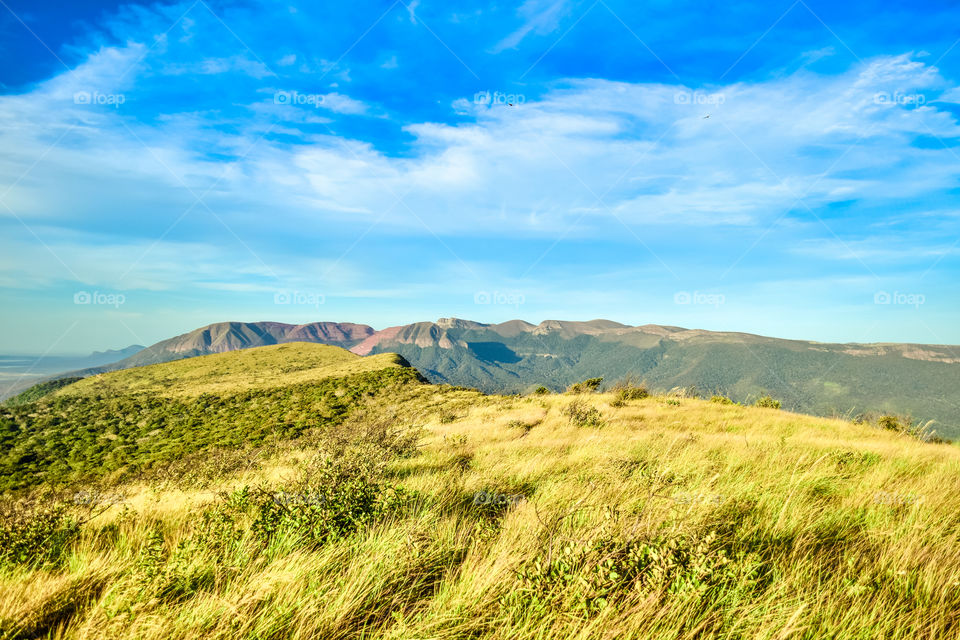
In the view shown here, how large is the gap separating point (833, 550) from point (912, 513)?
4.48 feet

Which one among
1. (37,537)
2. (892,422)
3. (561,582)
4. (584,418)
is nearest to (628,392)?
(584,418)

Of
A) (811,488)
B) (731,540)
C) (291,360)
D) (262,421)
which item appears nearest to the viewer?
(731,540)

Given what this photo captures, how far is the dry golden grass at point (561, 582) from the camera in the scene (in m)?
2.32

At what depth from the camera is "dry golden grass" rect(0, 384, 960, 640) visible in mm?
2324

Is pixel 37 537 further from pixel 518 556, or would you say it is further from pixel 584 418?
pixel 584 418

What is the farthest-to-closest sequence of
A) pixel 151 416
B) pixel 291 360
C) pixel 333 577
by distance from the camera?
pixel 291 360, pixel 151 416, pixel 333 577

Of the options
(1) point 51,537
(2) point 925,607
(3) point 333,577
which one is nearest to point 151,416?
(1) point 51,537

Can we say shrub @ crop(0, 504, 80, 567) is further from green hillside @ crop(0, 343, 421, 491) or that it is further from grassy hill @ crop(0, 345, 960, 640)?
green hillside @ crop(0, 343, 421, 491)

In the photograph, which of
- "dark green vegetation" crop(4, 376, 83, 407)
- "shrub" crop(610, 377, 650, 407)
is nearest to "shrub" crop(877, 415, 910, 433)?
"shrub" crop(610, 377, 650, 407)

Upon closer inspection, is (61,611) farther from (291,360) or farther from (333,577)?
(291,360)

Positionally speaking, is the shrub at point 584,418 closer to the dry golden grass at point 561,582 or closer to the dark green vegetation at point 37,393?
the dry golden grass at point 561,582

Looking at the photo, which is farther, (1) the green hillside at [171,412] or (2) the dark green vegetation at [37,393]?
(2) the dark green vegetation at [37,393]

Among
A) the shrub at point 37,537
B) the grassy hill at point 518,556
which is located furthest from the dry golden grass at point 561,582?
the shrub at point 37,537

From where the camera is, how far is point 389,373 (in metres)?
48.0
